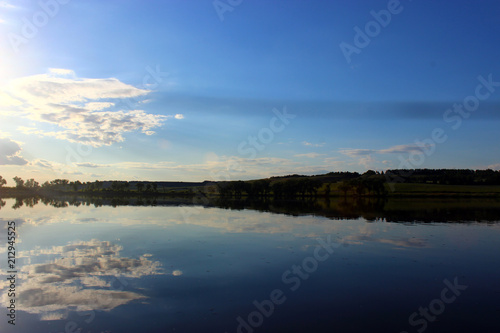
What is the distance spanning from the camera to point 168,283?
1358 centimetres

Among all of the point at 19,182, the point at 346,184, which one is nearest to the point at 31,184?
the point at 19,182

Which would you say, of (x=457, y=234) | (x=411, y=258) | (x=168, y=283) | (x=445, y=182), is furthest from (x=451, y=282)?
(x=445, y=182)

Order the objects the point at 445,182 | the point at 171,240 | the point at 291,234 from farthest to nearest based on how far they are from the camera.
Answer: the point at 445,182 → the point at 291,234 → the point at 171,240

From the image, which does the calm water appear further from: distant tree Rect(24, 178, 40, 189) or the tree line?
distant tree Rect(24, 178, 40, 189)

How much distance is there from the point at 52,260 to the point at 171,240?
804cm

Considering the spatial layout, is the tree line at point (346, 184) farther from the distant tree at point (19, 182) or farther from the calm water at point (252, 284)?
the calm water at point (252, 284)

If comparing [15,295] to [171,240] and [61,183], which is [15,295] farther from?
[61,183]

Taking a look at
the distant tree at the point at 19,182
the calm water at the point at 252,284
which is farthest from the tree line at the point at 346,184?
the calm water at the point at 252,284

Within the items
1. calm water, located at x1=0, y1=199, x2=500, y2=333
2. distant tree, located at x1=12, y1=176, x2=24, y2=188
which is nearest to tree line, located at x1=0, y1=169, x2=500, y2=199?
distant tree, located at x1=12, y1=176, x2=24, y2=188

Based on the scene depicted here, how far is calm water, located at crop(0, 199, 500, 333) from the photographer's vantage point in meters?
10.0

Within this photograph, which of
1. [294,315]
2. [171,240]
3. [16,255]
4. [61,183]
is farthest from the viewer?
[61,183]

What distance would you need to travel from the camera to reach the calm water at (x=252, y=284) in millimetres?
10047

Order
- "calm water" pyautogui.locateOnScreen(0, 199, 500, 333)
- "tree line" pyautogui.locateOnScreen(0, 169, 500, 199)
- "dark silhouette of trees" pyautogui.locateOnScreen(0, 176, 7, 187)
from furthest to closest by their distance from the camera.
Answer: "dark silhouette of trees" pyautogui.locateOnScreen(0, 176, 7, 187), "tree line" pyautogui.locateOnScreen(0, 169, 500, 199), "calm water" pyautogui.locateOnScreen(0, 199, 500, 333)

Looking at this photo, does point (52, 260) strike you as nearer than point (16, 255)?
Yes
